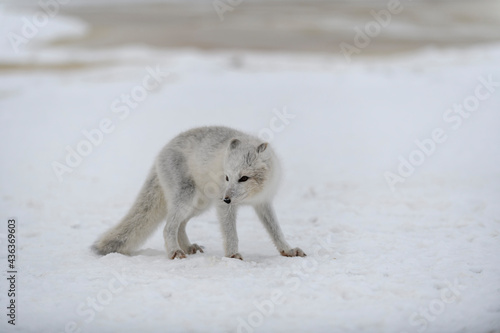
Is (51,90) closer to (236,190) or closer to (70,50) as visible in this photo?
(70,50)

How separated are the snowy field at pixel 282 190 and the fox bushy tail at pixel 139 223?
0.54ft

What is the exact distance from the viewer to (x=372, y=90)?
11.5 m

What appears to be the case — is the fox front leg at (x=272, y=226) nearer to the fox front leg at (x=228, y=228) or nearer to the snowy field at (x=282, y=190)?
the snowy field at (x=282, y=190)

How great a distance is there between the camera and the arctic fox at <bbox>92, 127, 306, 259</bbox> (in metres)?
4.50

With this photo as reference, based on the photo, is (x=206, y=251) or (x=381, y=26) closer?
(x=206, y=251)

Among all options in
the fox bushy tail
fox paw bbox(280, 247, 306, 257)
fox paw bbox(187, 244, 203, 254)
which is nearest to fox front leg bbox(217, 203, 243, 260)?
fox paw bbox(280, 247, 306, 257)

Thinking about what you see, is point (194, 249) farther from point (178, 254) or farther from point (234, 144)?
point (234, 144)

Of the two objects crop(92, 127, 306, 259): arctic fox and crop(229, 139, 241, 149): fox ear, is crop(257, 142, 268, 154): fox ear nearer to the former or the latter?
crop(92, 127, 306, 259): arctic fox

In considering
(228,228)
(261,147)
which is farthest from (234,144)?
(228,228)

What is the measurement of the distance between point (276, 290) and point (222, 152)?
53.4 inches

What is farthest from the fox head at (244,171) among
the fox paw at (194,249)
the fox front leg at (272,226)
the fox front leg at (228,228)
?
the fox paw at (194,249)

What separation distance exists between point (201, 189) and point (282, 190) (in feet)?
8.83

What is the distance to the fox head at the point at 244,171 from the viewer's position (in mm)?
4367

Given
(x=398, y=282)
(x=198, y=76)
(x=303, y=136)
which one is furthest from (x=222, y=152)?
(x=198, y=76)
